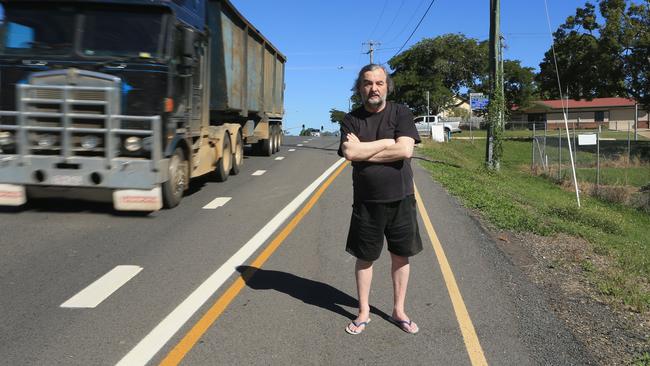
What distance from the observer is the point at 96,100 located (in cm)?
795

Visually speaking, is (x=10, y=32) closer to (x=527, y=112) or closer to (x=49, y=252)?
(x=49, y=252)

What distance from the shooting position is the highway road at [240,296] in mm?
4094

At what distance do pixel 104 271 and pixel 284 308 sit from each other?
213 centimetres

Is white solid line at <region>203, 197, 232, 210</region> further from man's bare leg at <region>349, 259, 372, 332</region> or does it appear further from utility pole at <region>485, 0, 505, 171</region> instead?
utility pole at <region>485, 0, 505, 171</region>

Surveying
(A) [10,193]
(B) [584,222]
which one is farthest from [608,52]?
(A) [10,193]

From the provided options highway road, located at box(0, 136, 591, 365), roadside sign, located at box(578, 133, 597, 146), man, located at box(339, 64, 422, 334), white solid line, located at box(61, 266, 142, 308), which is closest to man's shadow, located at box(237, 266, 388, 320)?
highway road, located at box(0, 136, 591, 365)

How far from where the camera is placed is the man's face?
4152 millimetres

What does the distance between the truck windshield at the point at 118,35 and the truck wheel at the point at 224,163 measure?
4.47 metres

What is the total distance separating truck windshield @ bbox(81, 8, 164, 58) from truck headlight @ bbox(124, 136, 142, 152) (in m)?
1.29

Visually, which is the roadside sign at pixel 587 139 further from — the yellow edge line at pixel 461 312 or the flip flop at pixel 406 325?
the flip flop at pixel 406 325

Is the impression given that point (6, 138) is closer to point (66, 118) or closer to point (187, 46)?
point (66, 118)

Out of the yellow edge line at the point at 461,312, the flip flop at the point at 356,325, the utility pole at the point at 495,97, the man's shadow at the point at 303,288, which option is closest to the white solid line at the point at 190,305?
the man's shadow at the point at 303,288

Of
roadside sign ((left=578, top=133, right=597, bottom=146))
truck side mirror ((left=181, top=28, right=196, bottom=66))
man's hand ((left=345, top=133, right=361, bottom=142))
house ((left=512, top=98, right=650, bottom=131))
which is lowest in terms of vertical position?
man's hand ((left=345, top=133, right=361, bottom=142))

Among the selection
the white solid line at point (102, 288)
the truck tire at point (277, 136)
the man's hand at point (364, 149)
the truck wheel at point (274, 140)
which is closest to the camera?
the man's hand at point (364, 149)
